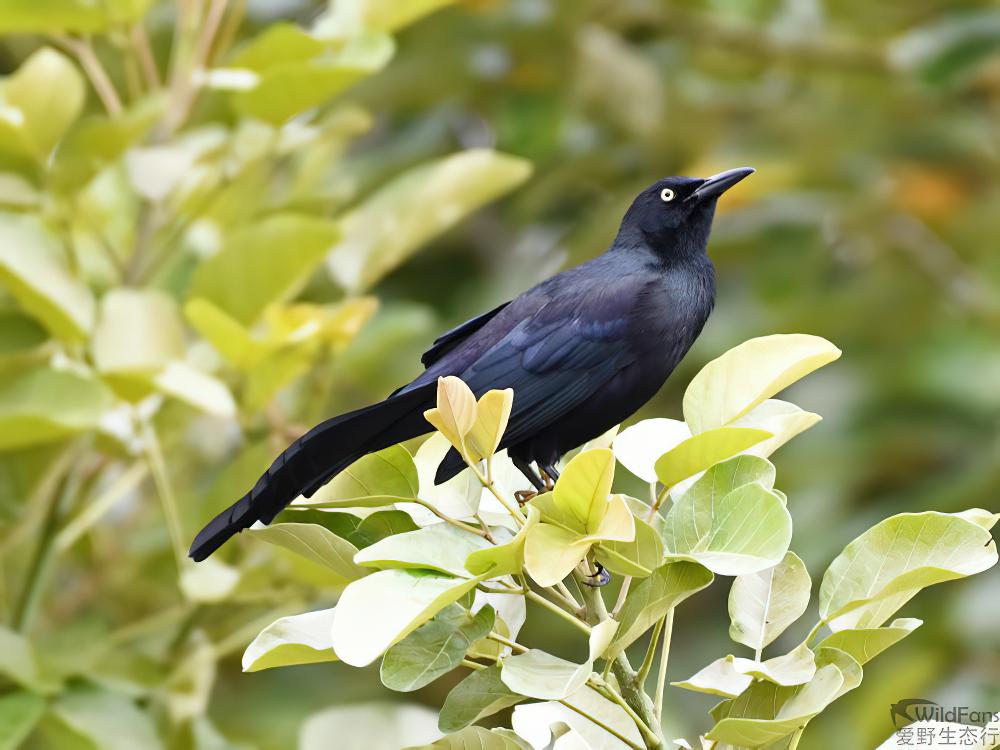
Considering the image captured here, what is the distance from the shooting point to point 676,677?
3.72 meters

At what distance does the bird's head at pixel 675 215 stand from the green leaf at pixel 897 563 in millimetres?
733

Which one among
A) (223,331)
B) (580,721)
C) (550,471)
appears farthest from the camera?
(223,331)

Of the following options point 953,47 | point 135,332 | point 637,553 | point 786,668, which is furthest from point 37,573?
point 953,47

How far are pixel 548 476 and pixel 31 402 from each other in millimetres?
857

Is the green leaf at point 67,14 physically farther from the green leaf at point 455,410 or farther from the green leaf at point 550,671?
the green leaf at point 550,671

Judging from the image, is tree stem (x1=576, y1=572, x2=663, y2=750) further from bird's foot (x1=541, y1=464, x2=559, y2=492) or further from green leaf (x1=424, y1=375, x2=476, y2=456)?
bird's foot (x1=541, y1=464, x2=559, y2=492)

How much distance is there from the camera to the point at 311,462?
60.4 inches

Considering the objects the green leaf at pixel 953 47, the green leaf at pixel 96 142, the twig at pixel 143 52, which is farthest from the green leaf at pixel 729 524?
the green leaf at pixel 953 47

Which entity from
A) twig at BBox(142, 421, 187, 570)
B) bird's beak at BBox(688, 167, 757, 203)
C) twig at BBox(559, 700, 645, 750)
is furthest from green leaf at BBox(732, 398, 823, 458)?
twig at BBox(142, 421, 187, 570)

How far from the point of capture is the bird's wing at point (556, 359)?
1845mm

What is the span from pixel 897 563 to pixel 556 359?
0.61 meters

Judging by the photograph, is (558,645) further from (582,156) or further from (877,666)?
(582,156)

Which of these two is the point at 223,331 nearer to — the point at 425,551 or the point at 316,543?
the point at 316,543

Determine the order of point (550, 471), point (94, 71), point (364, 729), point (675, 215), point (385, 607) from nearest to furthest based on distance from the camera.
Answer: point (385, 607), point (364, 729), point (550, 471), point (675, 215), point (94, 71)
